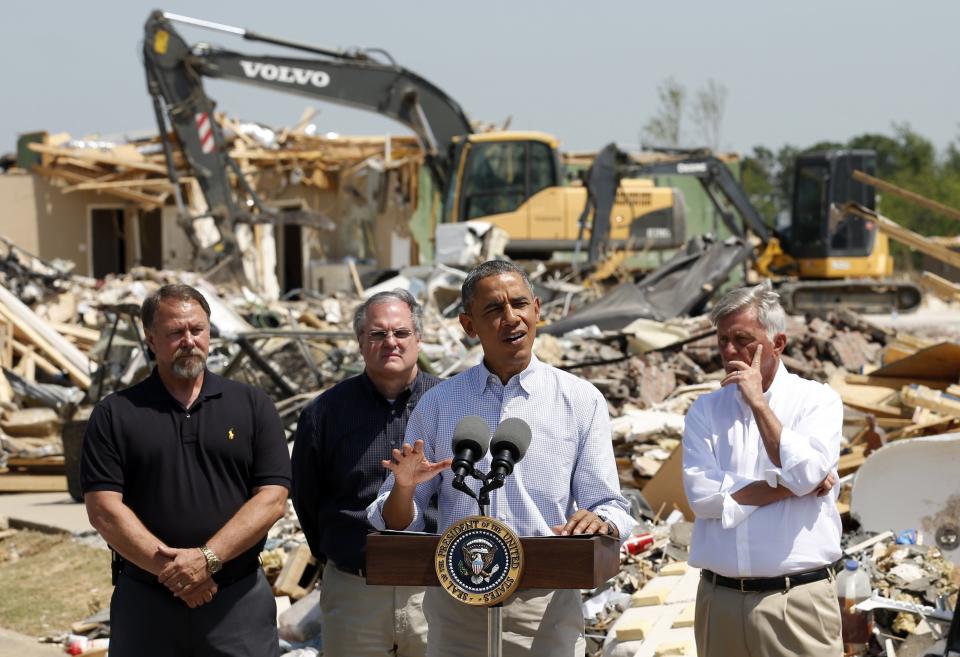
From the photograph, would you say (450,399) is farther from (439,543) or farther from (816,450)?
(816,450)

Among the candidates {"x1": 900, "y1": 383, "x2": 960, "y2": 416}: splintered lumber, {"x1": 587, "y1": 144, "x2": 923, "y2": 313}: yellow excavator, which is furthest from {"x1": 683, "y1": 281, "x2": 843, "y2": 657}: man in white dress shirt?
{"x1": 587, "y1": 144, "x2": 923, "y2": 313}: yellow excavator

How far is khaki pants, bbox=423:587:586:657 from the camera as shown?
142 inches

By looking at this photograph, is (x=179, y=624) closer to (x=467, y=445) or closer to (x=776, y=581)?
(x=467, y=445)

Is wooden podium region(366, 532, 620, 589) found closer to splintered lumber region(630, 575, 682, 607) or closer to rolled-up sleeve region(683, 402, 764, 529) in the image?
rolled-up sleeve region(683, 402, 764, 529)

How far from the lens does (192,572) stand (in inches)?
167

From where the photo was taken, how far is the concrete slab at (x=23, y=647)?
24.3ft

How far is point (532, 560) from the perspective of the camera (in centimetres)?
329

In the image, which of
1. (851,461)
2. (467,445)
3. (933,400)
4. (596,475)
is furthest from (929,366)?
(467,445)

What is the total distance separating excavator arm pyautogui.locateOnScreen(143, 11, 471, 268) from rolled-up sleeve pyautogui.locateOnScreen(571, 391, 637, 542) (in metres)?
19.1

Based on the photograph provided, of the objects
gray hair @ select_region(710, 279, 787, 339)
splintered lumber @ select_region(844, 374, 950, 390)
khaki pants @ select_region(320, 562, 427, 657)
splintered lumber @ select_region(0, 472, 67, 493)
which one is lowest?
splintered lumber @ select_region(0, 472, 67, 493)

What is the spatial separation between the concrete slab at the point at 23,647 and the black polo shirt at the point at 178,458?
11.6 feet

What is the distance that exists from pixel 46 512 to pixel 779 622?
862 centimetres

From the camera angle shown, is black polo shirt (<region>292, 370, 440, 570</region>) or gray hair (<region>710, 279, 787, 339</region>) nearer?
gray hair (<region>710, 279, 787, 339</region>)

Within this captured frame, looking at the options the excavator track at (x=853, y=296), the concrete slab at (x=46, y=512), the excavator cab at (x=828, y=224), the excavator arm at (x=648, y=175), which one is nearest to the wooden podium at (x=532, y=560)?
the concrete slab at (x=46, y=512)
